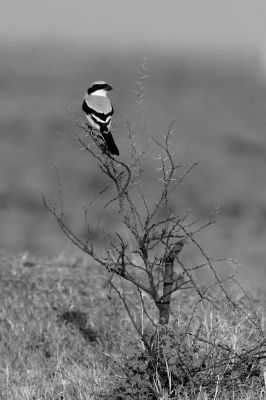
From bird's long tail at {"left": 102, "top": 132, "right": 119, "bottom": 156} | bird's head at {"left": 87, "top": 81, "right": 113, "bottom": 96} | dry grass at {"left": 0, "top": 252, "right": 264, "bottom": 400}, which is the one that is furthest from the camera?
bird's head at {"left": 87, "top": 81, "right": 113, "bottom": 96}

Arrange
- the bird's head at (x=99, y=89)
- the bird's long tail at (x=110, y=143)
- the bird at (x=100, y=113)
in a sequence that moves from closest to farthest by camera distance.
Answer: the bird's long tail at (x=110, y=143) → the bird at (x=100, y=113) → the bird's head at (x=99, y=89)

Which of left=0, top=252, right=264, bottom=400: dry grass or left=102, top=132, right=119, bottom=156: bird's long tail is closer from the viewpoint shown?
left=102, top=132, right=119, bottom=156: bird's long tail

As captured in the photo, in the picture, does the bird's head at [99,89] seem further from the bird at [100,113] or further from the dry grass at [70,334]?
the dry grass at [70,334]

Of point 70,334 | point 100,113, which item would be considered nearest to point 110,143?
point 100,113

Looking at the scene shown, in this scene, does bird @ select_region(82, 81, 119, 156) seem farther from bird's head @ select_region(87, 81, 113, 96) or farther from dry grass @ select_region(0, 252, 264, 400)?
dry grass @ select_region(0, 252, 264, 400)

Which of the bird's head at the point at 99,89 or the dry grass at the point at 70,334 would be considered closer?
the dry grass at the point at 70,334

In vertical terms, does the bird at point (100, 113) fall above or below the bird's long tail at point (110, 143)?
above

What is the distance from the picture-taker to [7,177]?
925 inches

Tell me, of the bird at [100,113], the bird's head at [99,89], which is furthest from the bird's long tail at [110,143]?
the bird's head at [99,89]

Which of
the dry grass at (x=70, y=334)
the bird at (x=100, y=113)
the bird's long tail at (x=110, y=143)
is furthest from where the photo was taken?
the bird at (x=100, y=113)

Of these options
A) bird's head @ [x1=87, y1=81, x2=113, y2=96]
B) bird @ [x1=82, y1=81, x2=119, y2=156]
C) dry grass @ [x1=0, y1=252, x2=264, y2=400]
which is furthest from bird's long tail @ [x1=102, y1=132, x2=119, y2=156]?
dry grass @ [x1=0, y1=252, x2=264, y2=400]

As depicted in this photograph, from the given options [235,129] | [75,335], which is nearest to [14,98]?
[235,129]

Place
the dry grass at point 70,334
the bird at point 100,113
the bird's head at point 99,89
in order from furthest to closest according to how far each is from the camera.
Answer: the bird's head at point 99,89, the bird at point 100,113, the dry grass at point 70,334

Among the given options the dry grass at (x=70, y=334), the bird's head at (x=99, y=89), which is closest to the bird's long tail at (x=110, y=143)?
the bird's head at (x=99, y=89)
